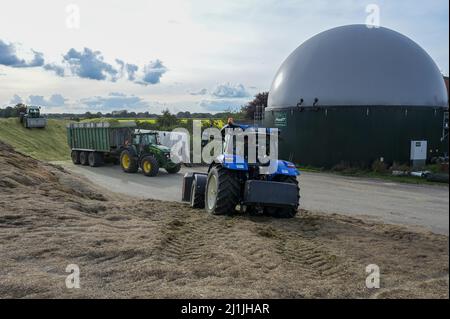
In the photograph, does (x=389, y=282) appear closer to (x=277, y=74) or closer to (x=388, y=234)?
(x=388, y=234)

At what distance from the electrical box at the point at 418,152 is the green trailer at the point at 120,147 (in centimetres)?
1156

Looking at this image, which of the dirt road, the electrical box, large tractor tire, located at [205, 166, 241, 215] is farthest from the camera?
the electrical box

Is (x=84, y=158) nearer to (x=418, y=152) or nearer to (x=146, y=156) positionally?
(x=146, y=156)

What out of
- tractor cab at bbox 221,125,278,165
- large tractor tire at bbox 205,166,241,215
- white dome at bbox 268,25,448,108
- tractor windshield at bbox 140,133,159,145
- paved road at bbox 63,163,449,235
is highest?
white dome at bbox 268,25,448,108

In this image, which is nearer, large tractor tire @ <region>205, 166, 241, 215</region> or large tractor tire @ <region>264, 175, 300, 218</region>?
large tractor tire @ <region>205, 166, 241, 215</region>

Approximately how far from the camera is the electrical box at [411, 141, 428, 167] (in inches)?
848

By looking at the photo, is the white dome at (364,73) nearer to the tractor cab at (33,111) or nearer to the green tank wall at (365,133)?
the green tank wall at (365,133)

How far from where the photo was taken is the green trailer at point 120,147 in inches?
829

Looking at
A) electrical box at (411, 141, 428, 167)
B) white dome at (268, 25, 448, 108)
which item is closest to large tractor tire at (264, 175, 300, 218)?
white dome at (268, 25, 448, 108)

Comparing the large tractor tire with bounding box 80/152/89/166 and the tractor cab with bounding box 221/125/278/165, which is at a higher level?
the tractor cab with bounding box 221/125/278/165

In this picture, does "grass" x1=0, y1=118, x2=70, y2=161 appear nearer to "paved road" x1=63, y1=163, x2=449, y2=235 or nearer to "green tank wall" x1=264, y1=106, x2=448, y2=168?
"paved road" x1=63, y1=163, x2=449, y2=235

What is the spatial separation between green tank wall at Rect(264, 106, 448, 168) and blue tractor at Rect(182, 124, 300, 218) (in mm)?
12729

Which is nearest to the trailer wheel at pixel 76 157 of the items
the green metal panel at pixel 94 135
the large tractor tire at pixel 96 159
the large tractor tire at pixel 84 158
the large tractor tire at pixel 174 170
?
the green metal panel at pixel 94 135

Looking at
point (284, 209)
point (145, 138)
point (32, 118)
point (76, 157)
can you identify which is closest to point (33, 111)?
point (32, 118)
